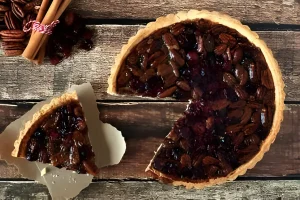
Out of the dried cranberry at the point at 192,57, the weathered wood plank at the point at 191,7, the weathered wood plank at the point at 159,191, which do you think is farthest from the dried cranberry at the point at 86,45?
the weathered wood plank at the point at 159,191

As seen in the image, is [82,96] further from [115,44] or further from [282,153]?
[282,153]

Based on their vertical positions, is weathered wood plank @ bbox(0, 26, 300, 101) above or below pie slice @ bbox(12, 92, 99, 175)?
above

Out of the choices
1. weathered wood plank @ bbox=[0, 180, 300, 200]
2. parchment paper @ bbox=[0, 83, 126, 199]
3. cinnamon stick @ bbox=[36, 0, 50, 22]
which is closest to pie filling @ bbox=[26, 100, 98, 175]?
parchment paper @ bbox=[0, 83, 126, 199]

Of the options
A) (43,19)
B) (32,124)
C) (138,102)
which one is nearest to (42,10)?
(43,19)

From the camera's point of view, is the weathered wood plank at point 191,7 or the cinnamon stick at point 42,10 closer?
the cinnamon stick at point 42,10

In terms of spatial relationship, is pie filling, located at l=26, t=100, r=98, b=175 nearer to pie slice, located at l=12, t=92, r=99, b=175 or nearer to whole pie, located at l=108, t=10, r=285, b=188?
pie slice, located at l=12, t=92, r=99, b=175

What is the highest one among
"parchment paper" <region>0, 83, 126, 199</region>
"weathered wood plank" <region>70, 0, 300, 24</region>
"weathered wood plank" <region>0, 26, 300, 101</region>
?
"weathered wood plank" <region>70, 0, 300, 24</region>

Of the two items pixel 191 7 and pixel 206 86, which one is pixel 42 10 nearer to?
pixel 191 7

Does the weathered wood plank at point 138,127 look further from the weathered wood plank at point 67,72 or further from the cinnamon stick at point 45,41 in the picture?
the cinnamon stick at point 45,41
